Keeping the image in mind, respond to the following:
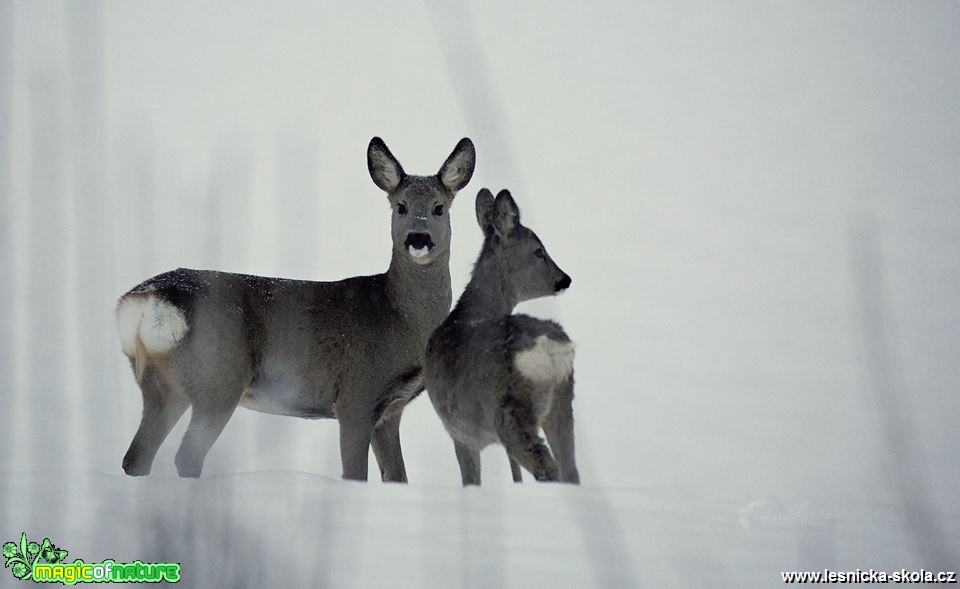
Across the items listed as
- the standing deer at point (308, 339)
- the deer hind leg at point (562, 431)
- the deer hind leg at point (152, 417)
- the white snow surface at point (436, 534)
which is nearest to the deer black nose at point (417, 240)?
the standing deer at point (308, 339)

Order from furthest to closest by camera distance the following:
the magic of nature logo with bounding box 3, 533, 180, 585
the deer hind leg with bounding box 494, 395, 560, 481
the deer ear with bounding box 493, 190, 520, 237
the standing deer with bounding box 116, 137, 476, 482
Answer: the deer ear with bounding box 493, 190, 520, 237 < the standing deer with bounding box 116, 137, 476, 482 < the deer hind leg with bounding box 494, 395, 560, 481 < the magic of nature logo with bounding box 3, 533, 180, 585

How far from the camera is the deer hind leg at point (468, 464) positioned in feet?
22.7

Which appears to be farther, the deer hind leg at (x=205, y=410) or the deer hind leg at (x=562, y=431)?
the deer hind leg at (x=205, y=410)

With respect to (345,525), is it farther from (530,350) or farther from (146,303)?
(146,303)

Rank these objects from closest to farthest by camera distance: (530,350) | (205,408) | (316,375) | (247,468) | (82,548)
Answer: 1. (82,548)
2. (247,468)
3. (530,350)
4. (205,408)
5. (316,375)

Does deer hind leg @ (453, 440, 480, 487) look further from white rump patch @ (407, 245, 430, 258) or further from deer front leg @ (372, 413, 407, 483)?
white rump patch @ (407, 245, 430, 258)

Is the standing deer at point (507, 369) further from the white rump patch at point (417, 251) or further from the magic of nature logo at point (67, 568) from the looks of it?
the magic of nature logo at point (67, 568)

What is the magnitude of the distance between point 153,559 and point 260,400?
4416 millimetres

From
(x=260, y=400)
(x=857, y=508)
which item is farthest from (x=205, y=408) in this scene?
(x=857, y=508)

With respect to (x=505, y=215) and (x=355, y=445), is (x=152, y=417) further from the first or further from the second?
(x=505, y=215)

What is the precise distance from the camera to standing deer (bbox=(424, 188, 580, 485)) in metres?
5.77

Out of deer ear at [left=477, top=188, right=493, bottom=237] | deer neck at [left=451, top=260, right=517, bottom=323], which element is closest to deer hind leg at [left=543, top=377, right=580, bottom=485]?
deer neck at [left=451, top=260, right=517, bottom=323]

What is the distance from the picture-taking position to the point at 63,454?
4.78 m

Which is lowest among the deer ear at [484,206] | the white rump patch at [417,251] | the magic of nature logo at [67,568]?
the magic of nature logo at [67,568]
